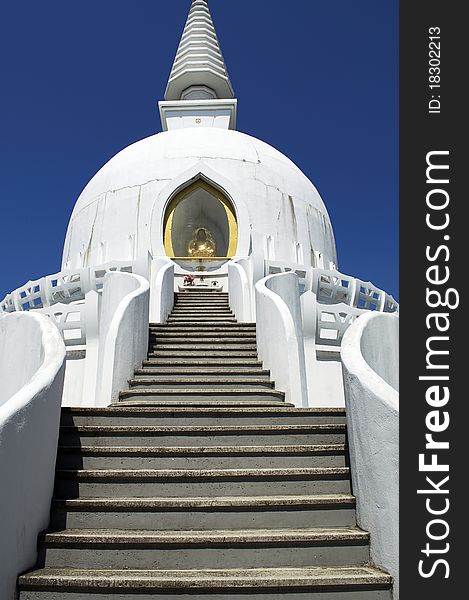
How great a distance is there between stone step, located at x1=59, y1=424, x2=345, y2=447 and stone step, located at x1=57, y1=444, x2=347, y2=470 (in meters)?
0.22

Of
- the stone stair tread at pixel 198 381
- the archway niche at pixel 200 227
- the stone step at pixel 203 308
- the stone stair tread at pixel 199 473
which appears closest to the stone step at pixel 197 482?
the stone stair tread at pixel 199 473

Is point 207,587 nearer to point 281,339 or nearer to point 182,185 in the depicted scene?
point 281,339

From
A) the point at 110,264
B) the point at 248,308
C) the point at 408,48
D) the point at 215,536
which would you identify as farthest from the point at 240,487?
the point at 110,264

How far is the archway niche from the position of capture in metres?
16.1

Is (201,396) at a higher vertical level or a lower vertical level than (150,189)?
lower

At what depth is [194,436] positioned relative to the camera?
17.6ft

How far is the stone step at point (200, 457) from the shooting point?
502 cm

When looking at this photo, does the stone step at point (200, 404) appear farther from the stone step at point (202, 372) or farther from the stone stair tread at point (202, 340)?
the stone stair tread at point (202, 340)

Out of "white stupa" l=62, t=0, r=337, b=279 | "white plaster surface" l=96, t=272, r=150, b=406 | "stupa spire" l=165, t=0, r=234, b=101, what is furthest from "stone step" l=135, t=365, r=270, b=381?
"stupa spire" l=165, t=0, r=234, b=101

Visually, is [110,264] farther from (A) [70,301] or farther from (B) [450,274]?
(B) [450,274]

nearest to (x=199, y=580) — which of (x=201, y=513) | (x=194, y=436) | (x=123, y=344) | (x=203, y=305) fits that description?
(x=201, y=513)

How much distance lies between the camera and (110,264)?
40.0ft

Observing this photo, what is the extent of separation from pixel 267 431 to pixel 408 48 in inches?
143

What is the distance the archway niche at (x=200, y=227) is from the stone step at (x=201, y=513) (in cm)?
1154
